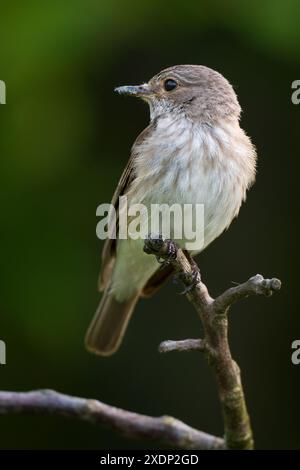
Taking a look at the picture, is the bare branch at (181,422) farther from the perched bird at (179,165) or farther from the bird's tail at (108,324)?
the bird's tail at (108,324)

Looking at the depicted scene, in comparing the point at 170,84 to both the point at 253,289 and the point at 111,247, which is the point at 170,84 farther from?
the point at 253,289

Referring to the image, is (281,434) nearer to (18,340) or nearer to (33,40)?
(18,340)

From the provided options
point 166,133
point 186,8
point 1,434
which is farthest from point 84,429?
point 186,8

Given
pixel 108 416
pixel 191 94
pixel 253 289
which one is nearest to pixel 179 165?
pixel 191 94

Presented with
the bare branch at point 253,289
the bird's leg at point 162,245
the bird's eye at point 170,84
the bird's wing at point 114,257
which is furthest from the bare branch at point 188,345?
the bird's eye at point 170,84

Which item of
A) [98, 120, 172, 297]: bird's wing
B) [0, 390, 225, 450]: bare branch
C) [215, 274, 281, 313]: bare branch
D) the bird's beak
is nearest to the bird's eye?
the bird's beak

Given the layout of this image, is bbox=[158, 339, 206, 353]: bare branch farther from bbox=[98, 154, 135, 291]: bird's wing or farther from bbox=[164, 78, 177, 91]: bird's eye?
bbox=[164, 78, 177, 91]: bird's eye
